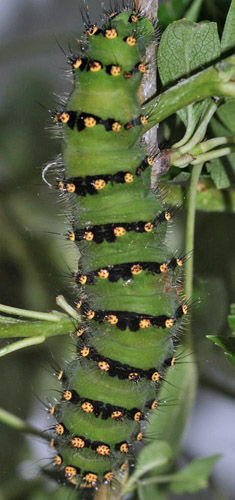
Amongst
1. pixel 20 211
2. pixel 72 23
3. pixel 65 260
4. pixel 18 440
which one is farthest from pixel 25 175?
pixel 18 440

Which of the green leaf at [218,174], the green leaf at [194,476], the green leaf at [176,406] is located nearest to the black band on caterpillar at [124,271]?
the green leaf at [218,174]

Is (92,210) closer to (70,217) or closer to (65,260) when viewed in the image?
(70,217)

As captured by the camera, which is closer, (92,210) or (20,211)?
(92,210)

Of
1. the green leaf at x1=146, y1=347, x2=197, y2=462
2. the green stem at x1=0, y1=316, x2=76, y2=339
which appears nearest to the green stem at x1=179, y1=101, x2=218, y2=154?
the green stem at x1=0, y1=316, x2=76, y2=339

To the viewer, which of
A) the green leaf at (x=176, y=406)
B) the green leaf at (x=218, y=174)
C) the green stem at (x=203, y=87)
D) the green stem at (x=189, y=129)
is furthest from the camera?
the green leaf at (x=176, y=406)

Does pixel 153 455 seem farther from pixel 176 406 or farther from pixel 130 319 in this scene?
pixel 130 319

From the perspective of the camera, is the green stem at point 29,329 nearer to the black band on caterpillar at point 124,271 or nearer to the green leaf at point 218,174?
the black band on caterpillar at point 124,271

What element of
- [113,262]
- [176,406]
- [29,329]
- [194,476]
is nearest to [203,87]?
[113,262]
